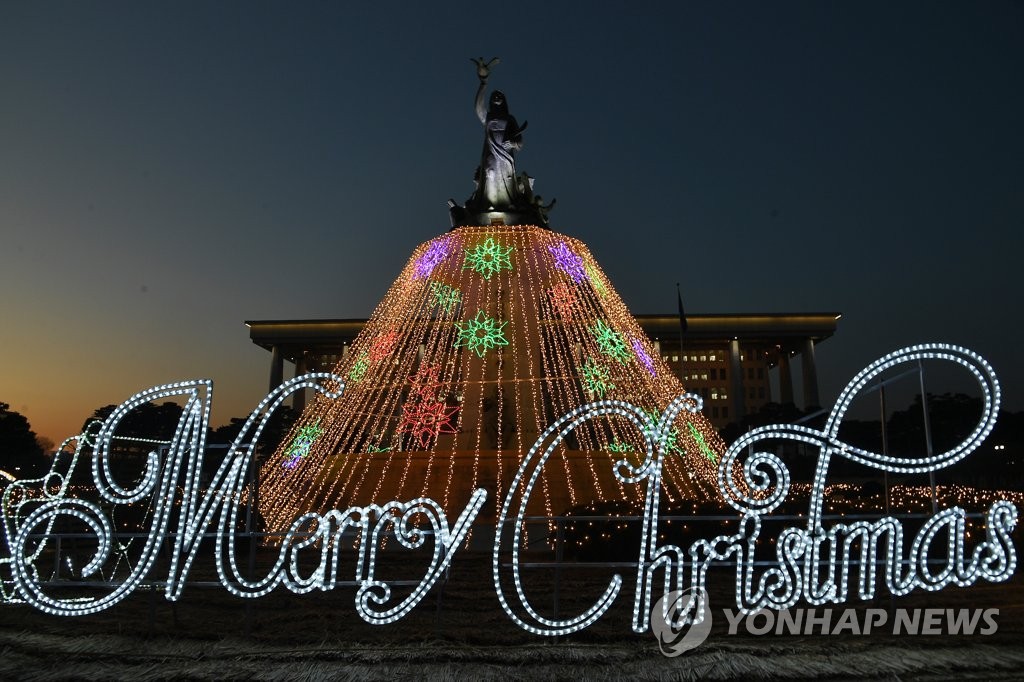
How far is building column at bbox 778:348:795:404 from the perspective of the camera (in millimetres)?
74988

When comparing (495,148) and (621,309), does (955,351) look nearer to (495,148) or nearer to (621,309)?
(621,309)

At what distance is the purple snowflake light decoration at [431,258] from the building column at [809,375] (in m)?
54.1

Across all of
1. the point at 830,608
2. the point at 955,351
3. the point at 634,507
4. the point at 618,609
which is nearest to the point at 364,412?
the point at 634,507

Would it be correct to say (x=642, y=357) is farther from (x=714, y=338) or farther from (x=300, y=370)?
(x=300, y=370)

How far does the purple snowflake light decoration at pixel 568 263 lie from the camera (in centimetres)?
2141

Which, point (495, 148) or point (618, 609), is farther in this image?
point (495, 148)

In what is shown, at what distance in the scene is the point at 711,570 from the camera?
12.1 meters

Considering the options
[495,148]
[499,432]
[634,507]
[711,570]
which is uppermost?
[495,148]

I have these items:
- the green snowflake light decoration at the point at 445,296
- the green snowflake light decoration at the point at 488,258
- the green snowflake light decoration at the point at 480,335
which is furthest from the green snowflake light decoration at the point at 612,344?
the green snowflake light decoration at the point at 445,296

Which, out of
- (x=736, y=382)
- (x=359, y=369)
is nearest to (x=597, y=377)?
(x=359, y=369)

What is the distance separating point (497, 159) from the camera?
22938 mm

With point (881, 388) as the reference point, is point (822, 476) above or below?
below

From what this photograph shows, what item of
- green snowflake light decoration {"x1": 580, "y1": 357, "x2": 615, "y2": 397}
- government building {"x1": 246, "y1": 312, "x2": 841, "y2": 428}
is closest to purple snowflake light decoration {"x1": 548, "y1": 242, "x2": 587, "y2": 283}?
green snowflake light decoration {"x1": 580, "y1": 357, "x2": 615, "y2": 397}

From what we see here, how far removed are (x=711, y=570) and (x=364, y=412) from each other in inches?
423
